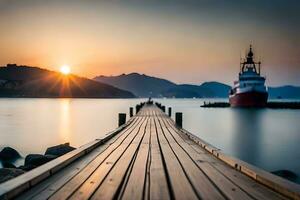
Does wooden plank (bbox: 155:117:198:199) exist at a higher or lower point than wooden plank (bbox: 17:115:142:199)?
lower

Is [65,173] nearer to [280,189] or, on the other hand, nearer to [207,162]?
[207,162]

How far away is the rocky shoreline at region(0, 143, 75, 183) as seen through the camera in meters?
8.12

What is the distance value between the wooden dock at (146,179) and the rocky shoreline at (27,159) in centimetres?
193

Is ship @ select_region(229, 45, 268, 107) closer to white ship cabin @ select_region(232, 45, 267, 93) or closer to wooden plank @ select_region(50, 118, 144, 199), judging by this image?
white ship cabin @ select_region(232, 45, 267, 93)

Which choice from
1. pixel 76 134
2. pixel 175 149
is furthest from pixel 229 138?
pixel 175 149

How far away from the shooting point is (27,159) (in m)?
15.3

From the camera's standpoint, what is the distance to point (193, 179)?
552cm

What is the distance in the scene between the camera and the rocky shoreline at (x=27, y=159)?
8.12m

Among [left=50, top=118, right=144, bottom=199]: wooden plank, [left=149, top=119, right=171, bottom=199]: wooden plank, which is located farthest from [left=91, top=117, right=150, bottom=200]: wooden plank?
[left=50, top=118, right=144, bottom=199]: wooden plank

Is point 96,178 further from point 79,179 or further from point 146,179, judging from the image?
point 146,179

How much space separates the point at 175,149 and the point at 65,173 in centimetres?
394

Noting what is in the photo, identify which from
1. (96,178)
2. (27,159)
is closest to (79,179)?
(96,178)

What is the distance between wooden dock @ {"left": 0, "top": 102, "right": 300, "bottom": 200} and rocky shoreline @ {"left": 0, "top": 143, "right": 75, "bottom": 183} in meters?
1.93

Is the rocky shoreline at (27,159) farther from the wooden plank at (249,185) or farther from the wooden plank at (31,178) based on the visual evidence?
the wooden plank at (249,185)
